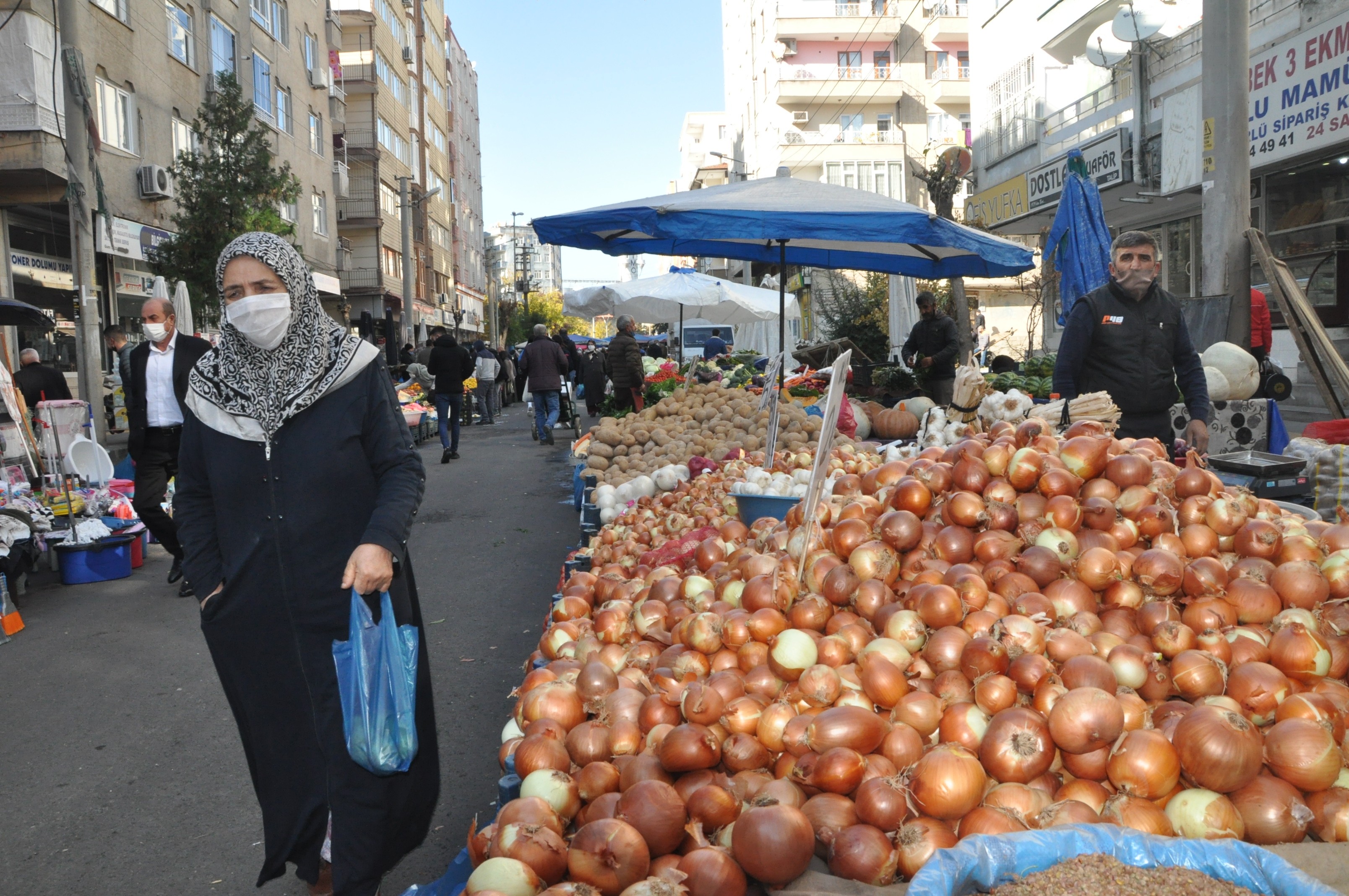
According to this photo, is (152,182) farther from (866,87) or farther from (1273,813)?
(866,87)

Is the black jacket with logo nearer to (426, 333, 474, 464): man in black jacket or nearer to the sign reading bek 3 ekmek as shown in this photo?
(426, 333, 474, 464): man in black jacket

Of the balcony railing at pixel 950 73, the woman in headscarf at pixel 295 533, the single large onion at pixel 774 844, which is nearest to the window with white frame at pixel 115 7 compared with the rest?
the woman in headscarf at pixel 295 533

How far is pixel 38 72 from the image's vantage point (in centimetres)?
1515

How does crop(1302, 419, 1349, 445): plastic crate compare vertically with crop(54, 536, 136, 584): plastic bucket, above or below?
above

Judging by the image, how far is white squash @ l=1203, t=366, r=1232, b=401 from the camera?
6.68 metres

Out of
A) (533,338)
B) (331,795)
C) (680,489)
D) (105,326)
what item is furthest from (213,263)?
(331,795)

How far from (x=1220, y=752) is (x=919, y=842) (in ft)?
2.08

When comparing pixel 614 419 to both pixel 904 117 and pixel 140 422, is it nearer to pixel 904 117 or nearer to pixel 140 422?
pixel 140 422

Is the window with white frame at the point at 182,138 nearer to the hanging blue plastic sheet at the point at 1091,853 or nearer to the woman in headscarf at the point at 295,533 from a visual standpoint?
the woman in headscarf at the point at 295,533

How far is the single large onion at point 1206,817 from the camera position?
71.2 inches

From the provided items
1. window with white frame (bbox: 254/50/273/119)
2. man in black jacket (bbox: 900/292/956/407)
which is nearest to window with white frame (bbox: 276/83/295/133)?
window with white frame (bbox: 254/50/273/119)

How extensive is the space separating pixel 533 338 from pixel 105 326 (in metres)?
9.50

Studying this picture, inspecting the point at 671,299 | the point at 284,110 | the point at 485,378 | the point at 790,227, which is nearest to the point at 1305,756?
the point at 790,227

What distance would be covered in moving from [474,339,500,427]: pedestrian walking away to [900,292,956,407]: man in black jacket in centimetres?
1242
